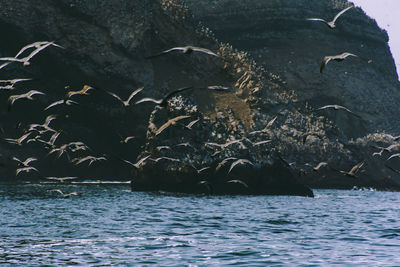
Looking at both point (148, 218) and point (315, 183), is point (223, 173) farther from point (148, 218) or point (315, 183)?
point (315, 183)

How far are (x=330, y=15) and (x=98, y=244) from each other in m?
109

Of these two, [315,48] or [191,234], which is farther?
[315,48]

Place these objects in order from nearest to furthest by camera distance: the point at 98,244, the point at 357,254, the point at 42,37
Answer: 1. the point at 357,254
2. the point at 98,244
3. the point at 42,37

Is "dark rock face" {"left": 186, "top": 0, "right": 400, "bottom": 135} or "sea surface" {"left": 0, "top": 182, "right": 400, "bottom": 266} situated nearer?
"sea surface" {"left": 0, "top": 182, "right": 400, "bottom": 266}

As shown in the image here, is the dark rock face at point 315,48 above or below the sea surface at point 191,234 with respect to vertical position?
above

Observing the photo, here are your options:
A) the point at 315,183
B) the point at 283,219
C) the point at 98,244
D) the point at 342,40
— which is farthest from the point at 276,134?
the point at 342,40

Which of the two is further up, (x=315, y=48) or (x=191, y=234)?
(x=315, y=48)

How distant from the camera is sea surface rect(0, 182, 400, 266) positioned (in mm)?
17797

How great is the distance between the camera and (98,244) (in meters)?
20.5

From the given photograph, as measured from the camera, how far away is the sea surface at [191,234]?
58.4ft

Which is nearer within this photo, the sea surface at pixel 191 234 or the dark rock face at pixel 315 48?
the sea surface at pixel 191 234

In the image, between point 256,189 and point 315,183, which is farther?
point 315,183

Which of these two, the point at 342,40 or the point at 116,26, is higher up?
the point at 342,40

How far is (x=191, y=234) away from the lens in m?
23.2
